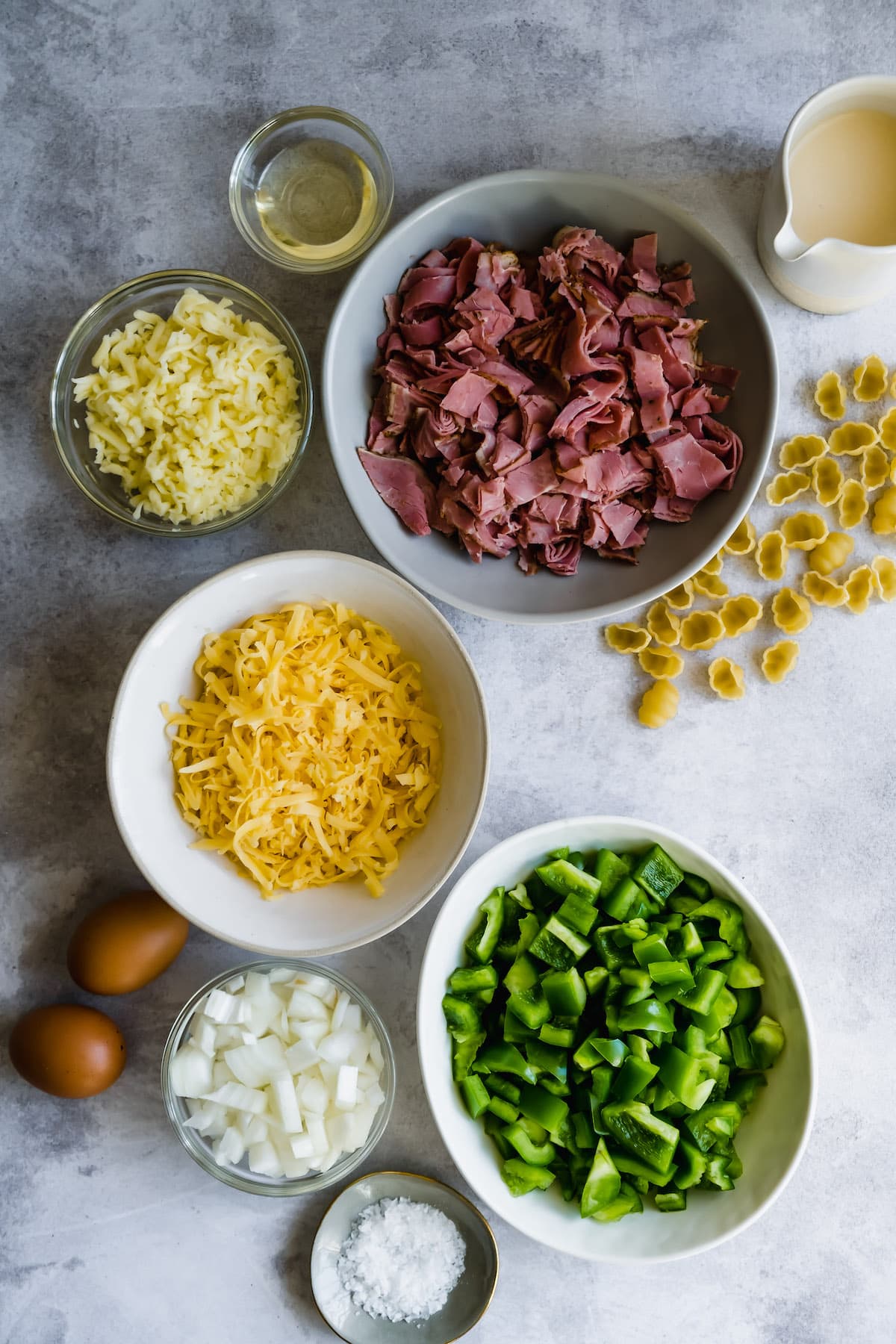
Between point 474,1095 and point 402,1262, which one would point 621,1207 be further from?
point 402,1262

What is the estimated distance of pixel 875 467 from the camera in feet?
5.53

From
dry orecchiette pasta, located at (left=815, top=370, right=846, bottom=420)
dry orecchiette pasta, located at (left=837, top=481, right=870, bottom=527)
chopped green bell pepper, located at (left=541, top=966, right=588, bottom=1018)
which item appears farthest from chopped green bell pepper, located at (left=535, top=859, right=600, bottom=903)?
dry orecchiette pasta, located at (left=815, top=370, right=846, bottom=420)

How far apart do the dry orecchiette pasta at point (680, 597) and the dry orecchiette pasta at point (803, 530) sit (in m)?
0.19

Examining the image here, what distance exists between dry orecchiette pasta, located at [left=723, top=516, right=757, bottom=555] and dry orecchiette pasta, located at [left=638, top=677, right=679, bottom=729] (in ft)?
0.88

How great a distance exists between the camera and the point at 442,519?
1.51 meters

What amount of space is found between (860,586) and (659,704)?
42 centimetres

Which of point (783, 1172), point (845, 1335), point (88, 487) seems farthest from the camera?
point (845, 1335)

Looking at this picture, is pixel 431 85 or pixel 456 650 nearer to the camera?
pixel 456 650

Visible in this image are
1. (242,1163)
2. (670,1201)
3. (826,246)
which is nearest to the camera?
(826,246)

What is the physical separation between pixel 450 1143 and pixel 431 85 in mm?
1773

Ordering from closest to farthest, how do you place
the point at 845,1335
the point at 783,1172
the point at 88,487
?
the point at 783,1172 → the point at 88,487 → the point at 845,1335

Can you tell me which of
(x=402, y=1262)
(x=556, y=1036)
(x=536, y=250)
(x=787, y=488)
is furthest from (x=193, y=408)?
(x=402, y=1262)

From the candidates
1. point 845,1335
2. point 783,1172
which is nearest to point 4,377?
point 783,1172

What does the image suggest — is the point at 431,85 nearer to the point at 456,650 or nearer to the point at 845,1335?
the point at 456,650
